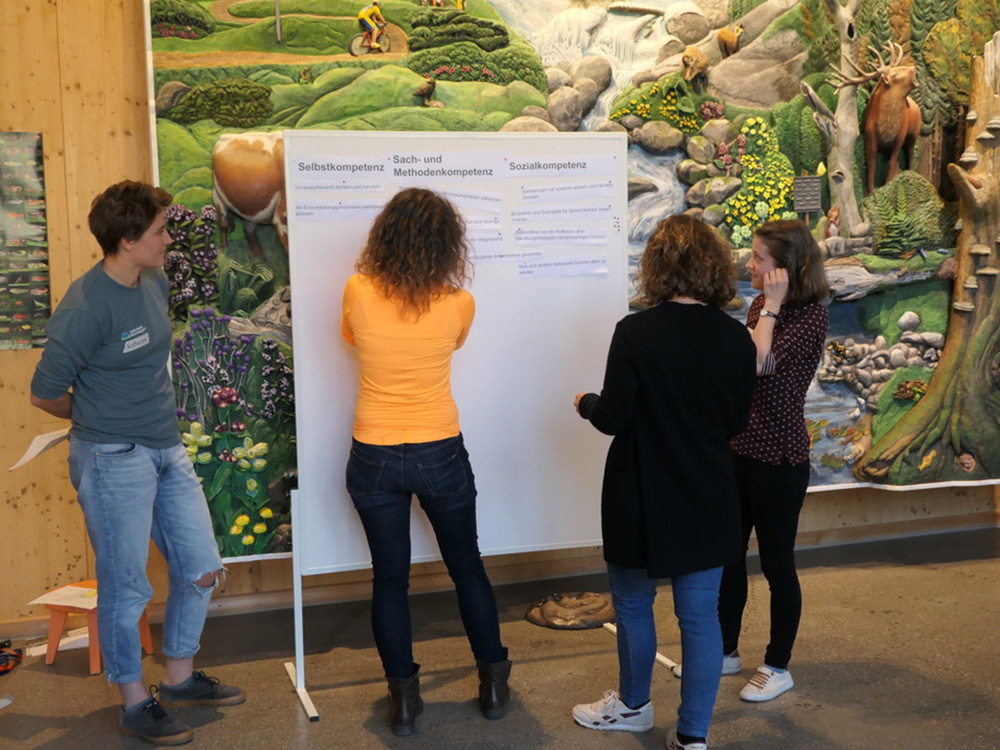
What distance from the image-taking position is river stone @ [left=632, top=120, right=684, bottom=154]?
4027 mm

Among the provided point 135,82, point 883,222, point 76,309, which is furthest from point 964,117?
point 76,309

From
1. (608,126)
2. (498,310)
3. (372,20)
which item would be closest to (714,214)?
(608,126)

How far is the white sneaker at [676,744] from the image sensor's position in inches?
104

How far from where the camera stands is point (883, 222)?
4.28 meters

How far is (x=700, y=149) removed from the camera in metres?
4.09

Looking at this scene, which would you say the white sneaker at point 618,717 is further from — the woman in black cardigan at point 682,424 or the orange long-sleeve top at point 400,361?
the orange long-sleeve top at point 400,361

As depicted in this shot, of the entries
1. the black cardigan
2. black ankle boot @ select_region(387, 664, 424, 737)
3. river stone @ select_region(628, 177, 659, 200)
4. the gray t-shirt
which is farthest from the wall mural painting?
the black cardigan

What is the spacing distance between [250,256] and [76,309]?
3.02 ft

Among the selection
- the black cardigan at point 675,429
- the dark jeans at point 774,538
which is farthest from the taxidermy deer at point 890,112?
the black cardigan at point 675,429

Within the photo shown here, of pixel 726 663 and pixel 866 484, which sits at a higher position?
pixel 866 484

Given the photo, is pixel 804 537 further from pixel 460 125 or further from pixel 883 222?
pixel 460 125

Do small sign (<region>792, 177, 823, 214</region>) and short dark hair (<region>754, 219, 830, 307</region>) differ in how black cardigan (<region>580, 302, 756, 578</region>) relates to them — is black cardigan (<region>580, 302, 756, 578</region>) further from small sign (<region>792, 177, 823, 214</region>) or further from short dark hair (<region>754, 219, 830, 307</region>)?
small sign (<region>792, 177, 823, 214</region>)

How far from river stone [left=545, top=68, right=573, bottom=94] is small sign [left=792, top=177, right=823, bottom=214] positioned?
1.06 m

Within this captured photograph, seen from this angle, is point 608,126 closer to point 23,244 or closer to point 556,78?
point 556,78
